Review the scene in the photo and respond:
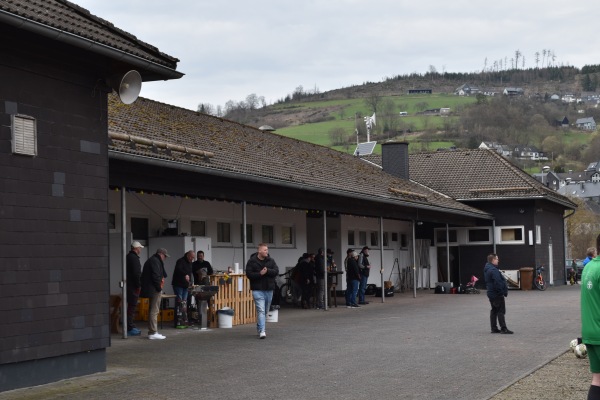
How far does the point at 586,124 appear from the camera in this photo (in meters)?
153

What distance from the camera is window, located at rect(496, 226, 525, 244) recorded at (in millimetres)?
38406

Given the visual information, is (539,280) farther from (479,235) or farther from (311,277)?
(311,277)

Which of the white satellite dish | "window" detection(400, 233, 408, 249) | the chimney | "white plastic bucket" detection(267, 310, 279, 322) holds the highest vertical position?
the chimney

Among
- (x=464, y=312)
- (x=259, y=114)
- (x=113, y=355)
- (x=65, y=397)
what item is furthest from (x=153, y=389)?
(x=259, y=114)

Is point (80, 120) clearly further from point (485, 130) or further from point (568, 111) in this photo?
point (568, 111)

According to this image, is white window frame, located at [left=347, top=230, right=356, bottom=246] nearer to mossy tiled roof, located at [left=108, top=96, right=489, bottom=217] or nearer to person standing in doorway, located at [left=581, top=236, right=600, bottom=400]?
mossy tiled roof, located at [left=108, top=96, right=489, bottom=217]

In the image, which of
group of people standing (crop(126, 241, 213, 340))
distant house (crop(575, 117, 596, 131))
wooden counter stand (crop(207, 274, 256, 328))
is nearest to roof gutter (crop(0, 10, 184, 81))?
group of people standing (crop(126, 241, 213, 340))

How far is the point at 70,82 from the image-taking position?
40.5 feet

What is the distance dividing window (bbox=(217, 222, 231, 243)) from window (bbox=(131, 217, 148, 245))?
322cm

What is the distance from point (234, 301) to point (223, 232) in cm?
456

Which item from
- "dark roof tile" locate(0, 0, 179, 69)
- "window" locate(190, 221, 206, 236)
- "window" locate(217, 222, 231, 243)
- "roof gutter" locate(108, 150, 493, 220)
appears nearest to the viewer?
"dark roof tile" locate(0, 0, 179, 69)

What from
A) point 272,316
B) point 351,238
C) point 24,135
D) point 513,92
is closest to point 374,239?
point 351,238

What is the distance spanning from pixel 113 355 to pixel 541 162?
395 feet

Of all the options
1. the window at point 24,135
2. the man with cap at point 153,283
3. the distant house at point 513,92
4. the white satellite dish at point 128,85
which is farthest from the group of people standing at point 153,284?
the distant house at point 513,92
